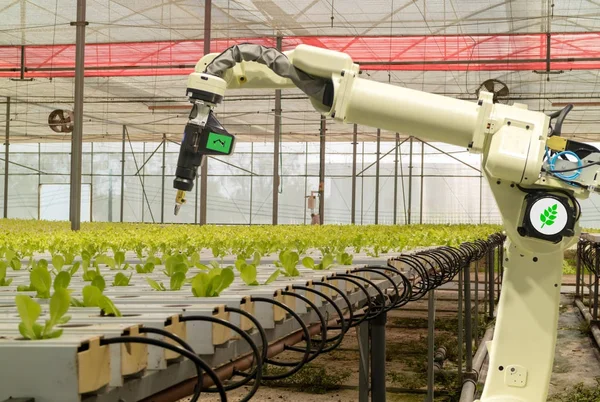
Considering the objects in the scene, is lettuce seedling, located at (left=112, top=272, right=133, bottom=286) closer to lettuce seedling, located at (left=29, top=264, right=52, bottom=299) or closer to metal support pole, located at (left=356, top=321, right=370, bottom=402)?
lettuce seedling, located at (left=29, top=264, right=52, bottom=299)

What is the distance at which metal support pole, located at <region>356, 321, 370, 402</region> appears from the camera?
13.7 ft

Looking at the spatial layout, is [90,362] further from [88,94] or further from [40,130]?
[40,130]

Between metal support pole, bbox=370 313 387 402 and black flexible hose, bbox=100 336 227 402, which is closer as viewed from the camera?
black flexible hose, bbox=100 336 227 402

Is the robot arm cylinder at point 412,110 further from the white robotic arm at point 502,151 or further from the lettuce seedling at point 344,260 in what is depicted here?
the lettuce seedling at point 344,260

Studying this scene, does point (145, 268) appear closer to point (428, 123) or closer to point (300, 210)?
point (428, 123)

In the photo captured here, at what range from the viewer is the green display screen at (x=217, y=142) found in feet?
8.09


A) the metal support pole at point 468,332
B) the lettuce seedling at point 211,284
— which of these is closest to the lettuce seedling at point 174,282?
the lettuce seedling at point 211,284

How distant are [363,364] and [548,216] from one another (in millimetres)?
2191

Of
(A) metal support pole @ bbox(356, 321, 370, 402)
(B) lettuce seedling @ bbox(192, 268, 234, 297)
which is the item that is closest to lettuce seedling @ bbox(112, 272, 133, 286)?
(B) lettuce seedling @ bbox(192, 268, 234, 297)

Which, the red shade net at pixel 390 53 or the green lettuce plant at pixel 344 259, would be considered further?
the red shade net at pixel 390 53

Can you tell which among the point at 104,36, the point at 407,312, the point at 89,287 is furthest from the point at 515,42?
the point at 89,287

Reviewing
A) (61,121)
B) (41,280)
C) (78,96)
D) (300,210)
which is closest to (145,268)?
(41,280)

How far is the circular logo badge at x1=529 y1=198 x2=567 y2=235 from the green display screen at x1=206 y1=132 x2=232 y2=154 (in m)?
0.99

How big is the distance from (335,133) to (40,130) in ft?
35.7
